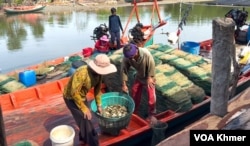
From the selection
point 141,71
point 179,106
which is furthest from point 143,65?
point 179,106

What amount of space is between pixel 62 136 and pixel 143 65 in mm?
2001

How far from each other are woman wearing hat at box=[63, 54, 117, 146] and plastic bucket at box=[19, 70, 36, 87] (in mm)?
4075

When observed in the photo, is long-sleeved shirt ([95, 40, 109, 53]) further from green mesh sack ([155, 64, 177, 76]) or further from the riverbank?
the riverbank

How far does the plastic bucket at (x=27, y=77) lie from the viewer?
27.4 feet

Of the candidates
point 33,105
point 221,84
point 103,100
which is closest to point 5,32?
point 33,105

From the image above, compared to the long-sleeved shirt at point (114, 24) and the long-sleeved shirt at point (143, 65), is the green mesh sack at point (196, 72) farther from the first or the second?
the long-sleeved shirt at point (114, 24)

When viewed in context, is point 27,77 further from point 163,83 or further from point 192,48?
point 192,48

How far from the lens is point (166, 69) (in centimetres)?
691

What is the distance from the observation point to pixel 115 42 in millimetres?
10375

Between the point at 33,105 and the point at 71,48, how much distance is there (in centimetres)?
1260

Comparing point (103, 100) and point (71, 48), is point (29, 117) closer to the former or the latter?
point (103, 100)

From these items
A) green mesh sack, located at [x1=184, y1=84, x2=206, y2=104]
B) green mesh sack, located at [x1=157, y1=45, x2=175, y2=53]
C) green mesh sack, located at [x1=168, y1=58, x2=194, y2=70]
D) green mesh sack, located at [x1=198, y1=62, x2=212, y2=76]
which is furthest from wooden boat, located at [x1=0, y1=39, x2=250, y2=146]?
green mesh sack, located at [x1=157, y1=45, x2=175, y2=53]

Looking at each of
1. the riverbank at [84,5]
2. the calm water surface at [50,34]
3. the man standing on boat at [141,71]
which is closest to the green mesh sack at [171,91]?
the man standing on boat at [141,71]

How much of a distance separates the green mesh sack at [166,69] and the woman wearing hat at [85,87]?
2.32m
